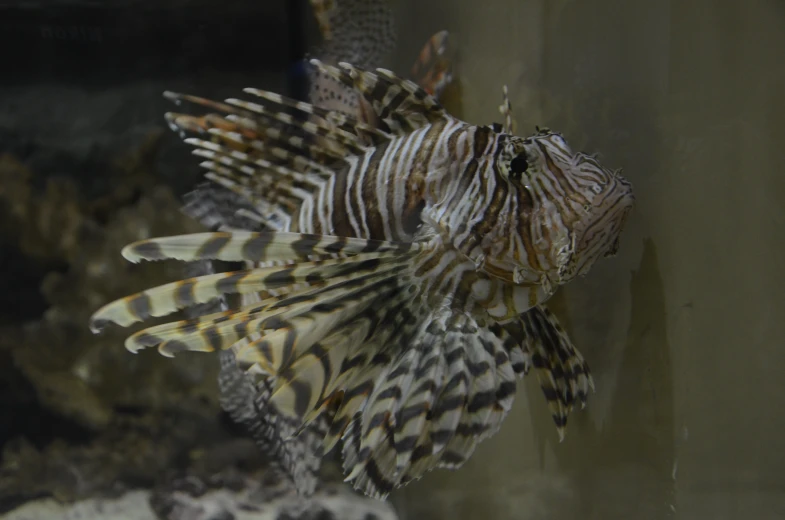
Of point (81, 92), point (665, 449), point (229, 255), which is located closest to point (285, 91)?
point (81, 92)

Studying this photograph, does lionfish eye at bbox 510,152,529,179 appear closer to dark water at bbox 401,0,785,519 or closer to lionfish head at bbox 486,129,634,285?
lionfish head at bbox 486,129,634,285

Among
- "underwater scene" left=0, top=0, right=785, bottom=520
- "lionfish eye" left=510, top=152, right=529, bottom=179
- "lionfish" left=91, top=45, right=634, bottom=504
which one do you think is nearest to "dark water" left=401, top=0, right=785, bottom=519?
"underwater scene" left=0, top=0, right=785, bottom=520

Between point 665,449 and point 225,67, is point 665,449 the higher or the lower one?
the lower one

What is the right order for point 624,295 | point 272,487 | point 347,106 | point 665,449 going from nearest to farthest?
point 665,449 < point 624,295 < point 347,106 < point 272,487

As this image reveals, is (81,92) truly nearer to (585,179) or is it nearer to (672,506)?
(585,179)

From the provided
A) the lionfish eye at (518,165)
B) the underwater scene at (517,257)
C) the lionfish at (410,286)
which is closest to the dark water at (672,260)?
the underwater scene at (517,257)

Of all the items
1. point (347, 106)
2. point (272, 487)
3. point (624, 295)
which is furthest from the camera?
point (272, 487)

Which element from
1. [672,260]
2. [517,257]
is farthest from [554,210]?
[672,260]

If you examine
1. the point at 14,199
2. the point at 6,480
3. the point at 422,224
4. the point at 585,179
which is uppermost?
the point at 585,179

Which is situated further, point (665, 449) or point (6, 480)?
point (6, 480)

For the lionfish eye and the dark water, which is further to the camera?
the lionfish eye
